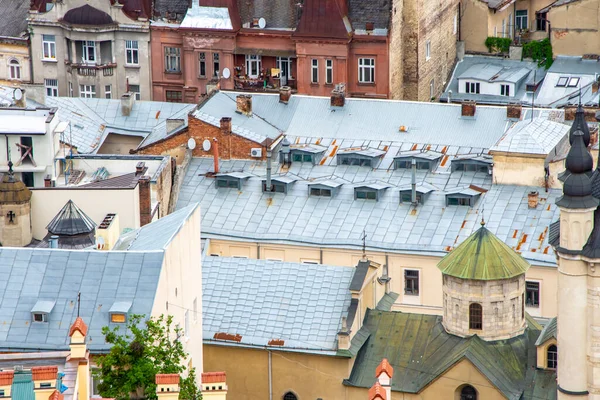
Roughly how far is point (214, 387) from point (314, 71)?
68805 millimetres

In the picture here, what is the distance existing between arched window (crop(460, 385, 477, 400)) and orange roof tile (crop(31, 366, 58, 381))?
32.9 meters

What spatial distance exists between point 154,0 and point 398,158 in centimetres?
3187

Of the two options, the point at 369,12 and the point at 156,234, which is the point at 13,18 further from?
the point at 156,234

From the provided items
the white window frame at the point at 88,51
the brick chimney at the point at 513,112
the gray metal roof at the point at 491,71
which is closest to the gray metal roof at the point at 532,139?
the brick chimney at the point at 513,112

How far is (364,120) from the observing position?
415 ft

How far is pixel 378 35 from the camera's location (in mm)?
139375

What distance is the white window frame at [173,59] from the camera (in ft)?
474

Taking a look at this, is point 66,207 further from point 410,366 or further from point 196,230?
point 410,366

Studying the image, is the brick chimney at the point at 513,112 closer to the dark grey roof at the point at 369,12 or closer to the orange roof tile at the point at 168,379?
the dark grey roof at the point at 369,12

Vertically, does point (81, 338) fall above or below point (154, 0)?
below

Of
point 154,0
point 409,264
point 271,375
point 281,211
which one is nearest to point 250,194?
point 281,211

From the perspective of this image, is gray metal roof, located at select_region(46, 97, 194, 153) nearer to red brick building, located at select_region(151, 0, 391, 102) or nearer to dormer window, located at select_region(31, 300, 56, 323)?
red brick building, located at select_region(151, 0, 391, 102)

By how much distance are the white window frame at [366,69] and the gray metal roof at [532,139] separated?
2345cm

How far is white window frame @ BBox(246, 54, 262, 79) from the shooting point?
143 meters
